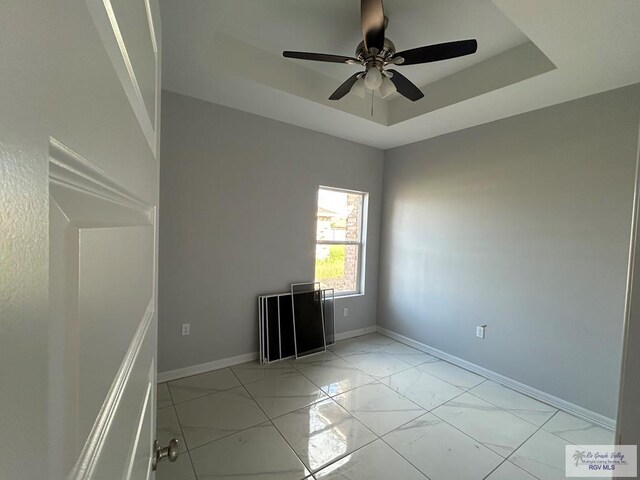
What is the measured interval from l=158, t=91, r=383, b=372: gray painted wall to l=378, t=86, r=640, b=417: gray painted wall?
1395 mm

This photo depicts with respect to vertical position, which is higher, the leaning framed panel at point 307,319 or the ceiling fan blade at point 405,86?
the ceiling fan blade at point 405,86

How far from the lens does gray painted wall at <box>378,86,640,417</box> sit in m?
2.18

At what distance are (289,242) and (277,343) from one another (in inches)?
43.7

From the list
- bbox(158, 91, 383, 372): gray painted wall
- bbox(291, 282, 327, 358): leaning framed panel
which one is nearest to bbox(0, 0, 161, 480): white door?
bbox(158, 91, 383, 372): gray painted wall

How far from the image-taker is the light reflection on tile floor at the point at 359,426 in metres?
1.71

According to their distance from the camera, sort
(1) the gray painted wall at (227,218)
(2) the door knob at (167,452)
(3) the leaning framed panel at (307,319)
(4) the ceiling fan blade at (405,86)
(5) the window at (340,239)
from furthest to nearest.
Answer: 1. (5) the window at (340,239)
2. (3) the leaning framed panel at (307,319)
3. (1) the gray painted wall at (227,218)
4. (4) the ceiling fan blade at (405,86)
5. (2) the door knob at (167,452)

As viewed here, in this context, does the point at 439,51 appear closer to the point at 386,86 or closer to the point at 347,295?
the point at 386,86

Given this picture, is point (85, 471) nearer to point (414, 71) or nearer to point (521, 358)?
point (414, 71)

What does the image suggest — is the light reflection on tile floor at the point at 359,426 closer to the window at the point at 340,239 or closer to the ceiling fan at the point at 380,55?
the window at the point at 340,239

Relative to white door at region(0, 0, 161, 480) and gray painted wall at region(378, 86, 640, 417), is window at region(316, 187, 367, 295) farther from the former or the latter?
white door at region(0, 0, 161, 480)

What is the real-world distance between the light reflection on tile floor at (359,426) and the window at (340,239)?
1173 mm

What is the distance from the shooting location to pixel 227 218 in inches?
111

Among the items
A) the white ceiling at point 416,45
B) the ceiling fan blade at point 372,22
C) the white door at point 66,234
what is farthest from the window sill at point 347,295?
the white door at point 66,234

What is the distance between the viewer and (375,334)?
12.9 feet
